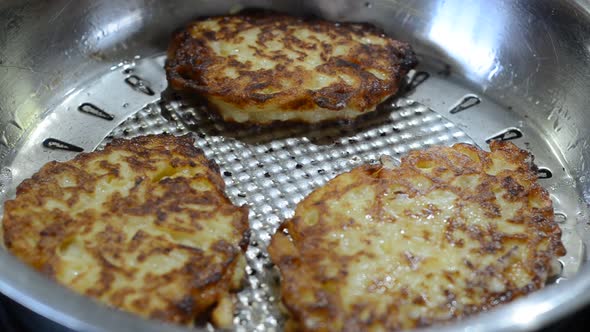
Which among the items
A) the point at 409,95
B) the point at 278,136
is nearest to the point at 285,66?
the point at 278,136

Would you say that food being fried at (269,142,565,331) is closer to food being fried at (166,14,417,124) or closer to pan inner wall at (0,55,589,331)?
pan inner wall at (0,55,589,331)

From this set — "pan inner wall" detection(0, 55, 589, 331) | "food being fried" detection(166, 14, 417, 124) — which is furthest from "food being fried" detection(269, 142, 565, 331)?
"food being fried" detection(166, 14, 417, 124)

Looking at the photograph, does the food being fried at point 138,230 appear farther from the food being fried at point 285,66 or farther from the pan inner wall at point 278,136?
the food being fried at point 285,66

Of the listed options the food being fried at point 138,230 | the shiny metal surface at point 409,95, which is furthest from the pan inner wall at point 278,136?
the food being fried at point 138,230

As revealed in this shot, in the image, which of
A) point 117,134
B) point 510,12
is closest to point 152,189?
point 117,134

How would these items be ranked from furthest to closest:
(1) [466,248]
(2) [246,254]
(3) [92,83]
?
(3) [92,83] → (2) [246,254] → (1) [466,248]

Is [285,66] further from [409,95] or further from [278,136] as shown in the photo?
[409,95]

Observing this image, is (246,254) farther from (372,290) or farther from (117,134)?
(117,134)
